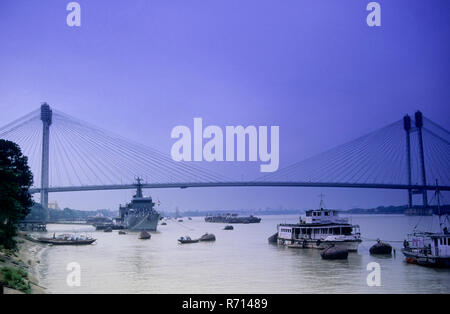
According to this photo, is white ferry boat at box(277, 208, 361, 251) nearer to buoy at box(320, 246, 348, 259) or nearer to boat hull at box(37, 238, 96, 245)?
buoy at box(320, 246, 348, 259)

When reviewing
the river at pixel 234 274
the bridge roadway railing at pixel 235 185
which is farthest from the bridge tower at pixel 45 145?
the river at pixel 234 274

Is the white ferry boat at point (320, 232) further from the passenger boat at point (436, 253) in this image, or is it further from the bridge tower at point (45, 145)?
the bridge tower at point (45, 145)

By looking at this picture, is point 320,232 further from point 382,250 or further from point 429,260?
point 429,260

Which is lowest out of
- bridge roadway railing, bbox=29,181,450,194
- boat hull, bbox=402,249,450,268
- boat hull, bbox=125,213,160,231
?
boat hull, bbox=125,213,160,231

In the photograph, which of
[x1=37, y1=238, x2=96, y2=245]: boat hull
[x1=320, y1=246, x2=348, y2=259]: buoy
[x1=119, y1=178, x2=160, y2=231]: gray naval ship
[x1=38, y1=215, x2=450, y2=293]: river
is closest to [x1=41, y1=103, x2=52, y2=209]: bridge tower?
[x1=119, y1=178, x2=160, y2=231]: gray naval ship

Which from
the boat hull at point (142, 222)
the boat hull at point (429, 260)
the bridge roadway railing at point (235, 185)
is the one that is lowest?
the boat hull at point (142, 222)

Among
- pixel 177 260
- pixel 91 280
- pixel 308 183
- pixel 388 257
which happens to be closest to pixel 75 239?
pixel 177 260

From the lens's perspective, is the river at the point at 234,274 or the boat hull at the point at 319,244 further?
the boat hull at the point at 319,244

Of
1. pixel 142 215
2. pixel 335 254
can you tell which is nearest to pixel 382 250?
pixel 335 254
